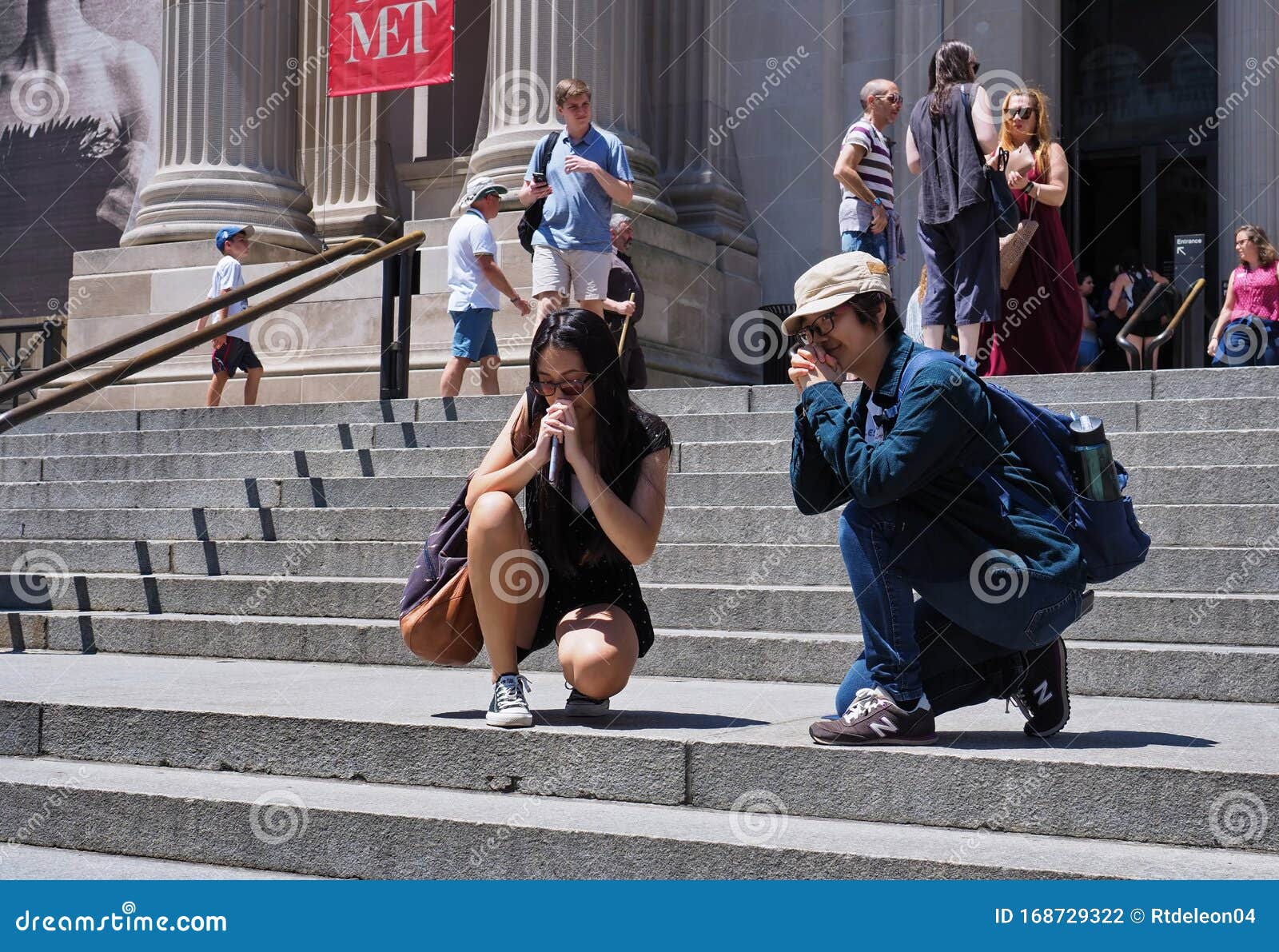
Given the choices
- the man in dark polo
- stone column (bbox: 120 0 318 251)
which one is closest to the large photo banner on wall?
stone column (bbox: 120 0 318 251)

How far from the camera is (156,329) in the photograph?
305 inches

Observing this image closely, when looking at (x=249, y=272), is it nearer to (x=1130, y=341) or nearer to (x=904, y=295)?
(x=904, y=295)

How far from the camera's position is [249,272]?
12266mm

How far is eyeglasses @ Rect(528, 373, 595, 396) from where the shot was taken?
13.6 feet

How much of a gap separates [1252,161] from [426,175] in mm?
7327

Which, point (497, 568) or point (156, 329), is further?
point (156, 329)

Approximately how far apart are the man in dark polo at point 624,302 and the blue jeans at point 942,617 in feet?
17.0

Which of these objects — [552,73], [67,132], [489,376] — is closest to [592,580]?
[489,376]

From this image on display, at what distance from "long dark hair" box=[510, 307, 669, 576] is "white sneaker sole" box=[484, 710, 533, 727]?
1.56 feet

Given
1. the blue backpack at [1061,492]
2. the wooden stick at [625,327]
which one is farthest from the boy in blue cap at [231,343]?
the blue backpack at [1061,492]

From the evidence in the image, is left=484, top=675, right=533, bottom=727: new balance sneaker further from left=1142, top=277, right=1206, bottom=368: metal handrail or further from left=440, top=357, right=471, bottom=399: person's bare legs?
left=1142, top=277, right=1206, bottom=368: metal handrail

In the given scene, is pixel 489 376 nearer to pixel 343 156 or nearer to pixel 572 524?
pixel 572 524

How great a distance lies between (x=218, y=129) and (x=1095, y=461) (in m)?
11.0

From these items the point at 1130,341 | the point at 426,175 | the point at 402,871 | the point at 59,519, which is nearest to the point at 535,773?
the point at 402,871
